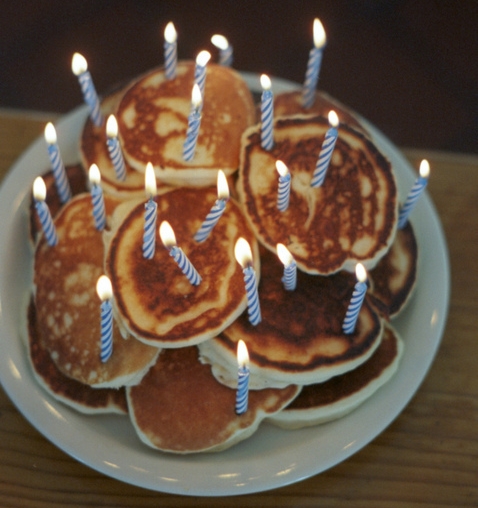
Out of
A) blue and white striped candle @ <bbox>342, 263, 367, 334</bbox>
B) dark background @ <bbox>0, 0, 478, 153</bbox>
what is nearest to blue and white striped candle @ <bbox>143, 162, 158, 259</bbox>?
blue and white striped candle @ <bbox>342, 263, 367, 334</bbox>

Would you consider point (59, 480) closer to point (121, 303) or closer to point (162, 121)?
point (121, 303)

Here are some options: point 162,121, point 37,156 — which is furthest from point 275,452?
point 37,156

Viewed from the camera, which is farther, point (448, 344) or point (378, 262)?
point (448, 344)

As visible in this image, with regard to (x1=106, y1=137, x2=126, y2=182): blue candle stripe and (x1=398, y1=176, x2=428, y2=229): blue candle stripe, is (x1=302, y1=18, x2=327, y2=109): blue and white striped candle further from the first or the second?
(x1=106, y1=137, x2=126, y2=182): blue candle stripe

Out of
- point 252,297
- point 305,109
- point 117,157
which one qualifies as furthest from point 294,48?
point 252,297

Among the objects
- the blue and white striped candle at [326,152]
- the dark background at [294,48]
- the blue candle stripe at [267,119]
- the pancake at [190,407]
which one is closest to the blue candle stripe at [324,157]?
the blue and white striped candle at [326,152]

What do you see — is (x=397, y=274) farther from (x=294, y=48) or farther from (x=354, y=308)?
(x=294, y=48)
